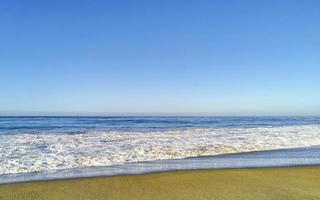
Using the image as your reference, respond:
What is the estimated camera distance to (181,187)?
6.83 m

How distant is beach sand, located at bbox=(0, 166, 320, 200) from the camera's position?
6199mm

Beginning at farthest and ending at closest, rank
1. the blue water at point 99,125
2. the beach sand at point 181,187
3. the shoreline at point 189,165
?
the blue water at point 99,125 < the shoreline at point 189,165 < the beach sand at point 181,187

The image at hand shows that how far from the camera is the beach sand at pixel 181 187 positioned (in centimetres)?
620

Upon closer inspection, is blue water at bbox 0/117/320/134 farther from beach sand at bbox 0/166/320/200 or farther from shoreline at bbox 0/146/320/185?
beach sand at bbox 0/166/320/200

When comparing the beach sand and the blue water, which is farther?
the blue water

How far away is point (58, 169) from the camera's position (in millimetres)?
8906

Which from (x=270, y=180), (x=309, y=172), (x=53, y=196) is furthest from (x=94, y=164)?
(x=309, y=172)

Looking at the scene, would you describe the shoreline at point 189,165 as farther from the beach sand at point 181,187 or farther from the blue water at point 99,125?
the blue water at point 99,125

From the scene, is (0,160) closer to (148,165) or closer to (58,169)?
(58,169)

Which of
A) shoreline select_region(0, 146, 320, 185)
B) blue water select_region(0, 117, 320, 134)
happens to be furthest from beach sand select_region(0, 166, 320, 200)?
blue water select_region(0, 117, 320, 134)

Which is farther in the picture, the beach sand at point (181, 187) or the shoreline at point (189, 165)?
the shoreline at point (189, 165)

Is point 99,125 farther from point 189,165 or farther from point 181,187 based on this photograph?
point 181,187

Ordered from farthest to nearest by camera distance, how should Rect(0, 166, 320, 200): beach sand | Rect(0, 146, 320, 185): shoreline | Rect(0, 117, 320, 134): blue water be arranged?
Rect(0, 117, 320, 134): blue water, Rect(0, 146, 320, 185): shoreline, Rect(0, 166, 320, 200): beach sand

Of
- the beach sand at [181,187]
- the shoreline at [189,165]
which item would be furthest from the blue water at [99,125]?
the beach sand at [181,187]
